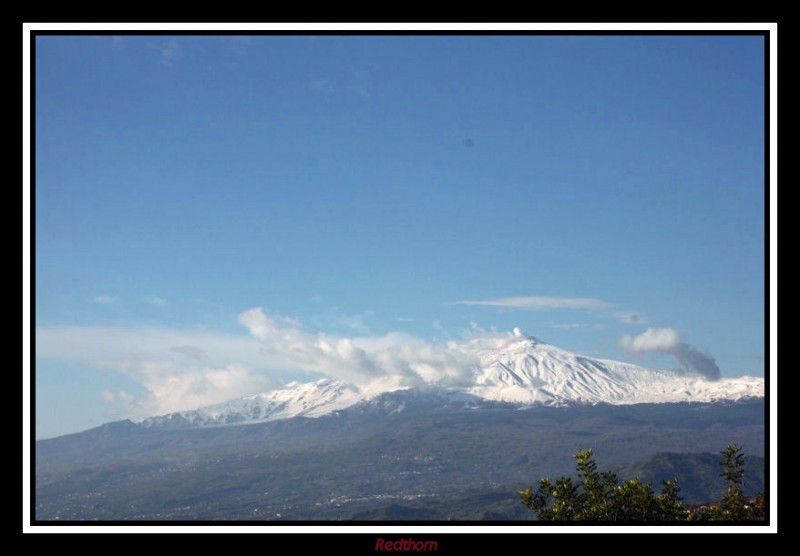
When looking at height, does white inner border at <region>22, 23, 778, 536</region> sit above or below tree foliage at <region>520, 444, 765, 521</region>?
above

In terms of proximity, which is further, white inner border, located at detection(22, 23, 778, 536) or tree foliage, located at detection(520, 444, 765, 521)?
tree foliage, located at detection(520, 444, 765, 521)
